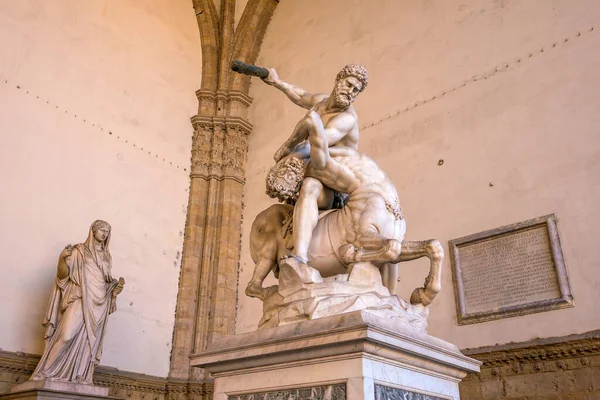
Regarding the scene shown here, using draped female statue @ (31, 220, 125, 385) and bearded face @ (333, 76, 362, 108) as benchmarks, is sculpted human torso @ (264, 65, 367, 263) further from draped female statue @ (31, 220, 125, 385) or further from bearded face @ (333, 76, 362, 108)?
Answer: draped female statue @ (31, 220, 125, 385)

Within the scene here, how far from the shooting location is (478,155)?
21.1 feet

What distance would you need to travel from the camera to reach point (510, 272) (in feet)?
19.0

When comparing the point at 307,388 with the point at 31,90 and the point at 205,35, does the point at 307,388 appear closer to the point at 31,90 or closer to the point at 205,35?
the point at 31,90

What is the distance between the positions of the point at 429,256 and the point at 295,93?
1.37 meters

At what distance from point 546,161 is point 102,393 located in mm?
5045

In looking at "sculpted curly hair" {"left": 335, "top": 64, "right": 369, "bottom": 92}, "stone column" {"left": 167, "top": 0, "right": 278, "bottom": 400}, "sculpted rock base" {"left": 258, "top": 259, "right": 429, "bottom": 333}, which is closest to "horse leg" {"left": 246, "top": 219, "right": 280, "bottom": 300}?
"sculpted rock base" {"left": 258, "top": 259, "right": 429, "bottom": 333}

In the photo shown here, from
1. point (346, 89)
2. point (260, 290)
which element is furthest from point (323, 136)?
point (260, 290)

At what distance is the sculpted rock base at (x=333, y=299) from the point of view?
2.52m

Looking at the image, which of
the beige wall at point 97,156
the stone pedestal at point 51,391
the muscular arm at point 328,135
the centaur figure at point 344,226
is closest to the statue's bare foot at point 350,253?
the centaur figure at point 344,226

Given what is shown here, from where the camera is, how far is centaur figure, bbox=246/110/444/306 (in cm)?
277

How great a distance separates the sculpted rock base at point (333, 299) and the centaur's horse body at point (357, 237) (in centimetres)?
8

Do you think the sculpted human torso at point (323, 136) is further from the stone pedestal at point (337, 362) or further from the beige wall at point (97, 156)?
the beige wall at point (97, 156)

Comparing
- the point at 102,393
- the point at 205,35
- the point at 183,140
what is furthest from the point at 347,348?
the point at 205,35

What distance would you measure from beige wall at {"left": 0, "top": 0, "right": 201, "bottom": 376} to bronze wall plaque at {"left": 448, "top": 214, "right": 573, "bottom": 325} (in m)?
4.08
